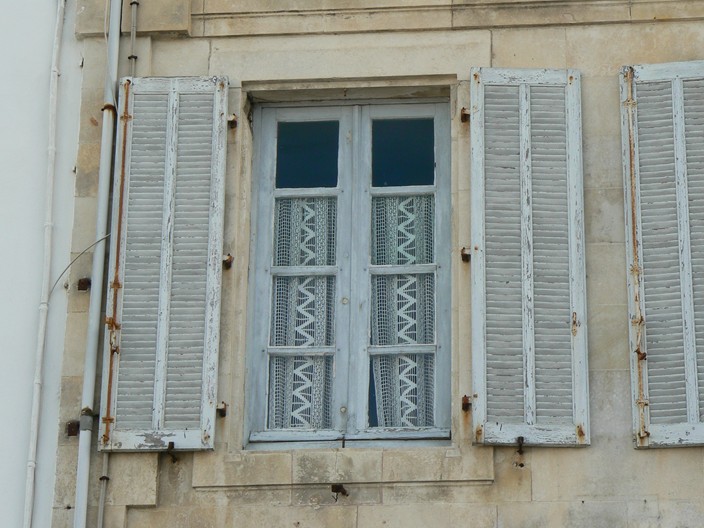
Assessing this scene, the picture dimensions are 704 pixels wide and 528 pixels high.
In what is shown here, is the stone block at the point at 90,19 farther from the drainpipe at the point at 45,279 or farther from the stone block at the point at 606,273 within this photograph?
the stone block at the point at 606,273

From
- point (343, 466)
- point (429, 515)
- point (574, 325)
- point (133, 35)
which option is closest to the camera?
point (429, 515)

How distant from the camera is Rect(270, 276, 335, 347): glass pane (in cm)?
1024

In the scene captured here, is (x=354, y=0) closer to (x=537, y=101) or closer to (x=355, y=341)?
(x=537, y=101)

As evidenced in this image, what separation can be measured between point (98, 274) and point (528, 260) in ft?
7.34

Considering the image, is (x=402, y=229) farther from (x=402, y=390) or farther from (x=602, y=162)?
(x=602, y=162)

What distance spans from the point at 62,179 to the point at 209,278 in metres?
1.05

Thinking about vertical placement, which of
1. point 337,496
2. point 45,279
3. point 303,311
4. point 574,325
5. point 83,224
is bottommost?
point 337,496

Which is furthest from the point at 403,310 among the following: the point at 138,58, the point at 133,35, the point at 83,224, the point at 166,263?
the point at 133,35

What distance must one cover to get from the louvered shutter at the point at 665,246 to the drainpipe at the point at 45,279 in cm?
303

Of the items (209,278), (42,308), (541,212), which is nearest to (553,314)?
(541,212)

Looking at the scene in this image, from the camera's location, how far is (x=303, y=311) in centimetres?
1030

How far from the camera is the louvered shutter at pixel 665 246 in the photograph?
31.6 ft

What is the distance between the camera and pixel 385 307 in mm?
10250

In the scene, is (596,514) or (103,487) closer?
(596,514)
